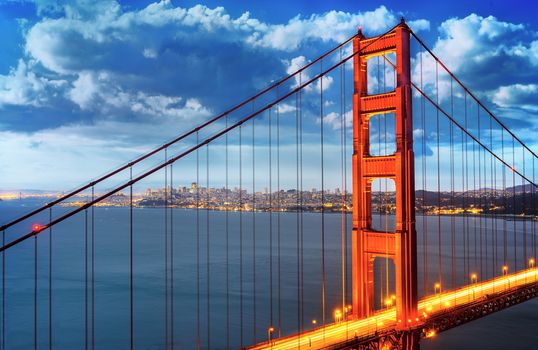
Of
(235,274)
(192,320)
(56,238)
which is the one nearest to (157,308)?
(192,320)

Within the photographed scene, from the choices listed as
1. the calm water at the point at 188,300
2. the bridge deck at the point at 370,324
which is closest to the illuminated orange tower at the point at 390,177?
the bridge deck at the point at 370,324

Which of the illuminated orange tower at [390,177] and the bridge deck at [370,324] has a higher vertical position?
the illuminated orange tower at [390,177]

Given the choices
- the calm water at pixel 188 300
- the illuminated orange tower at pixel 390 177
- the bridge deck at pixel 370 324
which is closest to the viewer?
the bridge deck at pixel 370 324

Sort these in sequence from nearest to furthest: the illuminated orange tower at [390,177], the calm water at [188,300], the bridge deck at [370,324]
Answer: the bridge deck at [370,324] → the illuminated orange tower at [390,177] → the calm water at [188,300]

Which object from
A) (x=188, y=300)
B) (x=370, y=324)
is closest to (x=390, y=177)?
(x=370, y=324)

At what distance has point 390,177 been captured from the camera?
16797 millimetres

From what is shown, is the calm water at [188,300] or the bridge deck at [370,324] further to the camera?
the calm water at [188,300]

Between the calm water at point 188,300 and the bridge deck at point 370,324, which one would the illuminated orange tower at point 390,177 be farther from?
the calm water at point 188,300

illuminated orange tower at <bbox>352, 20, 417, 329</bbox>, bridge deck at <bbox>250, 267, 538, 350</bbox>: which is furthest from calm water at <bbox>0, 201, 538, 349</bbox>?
illuminated orange tower at <bbox>352, 20, 417, 329</bbox>

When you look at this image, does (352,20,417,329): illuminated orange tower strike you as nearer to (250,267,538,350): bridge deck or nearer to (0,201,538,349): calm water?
(250,267,538,350): bridge deck

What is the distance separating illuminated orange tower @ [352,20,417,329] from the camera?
1623 cm

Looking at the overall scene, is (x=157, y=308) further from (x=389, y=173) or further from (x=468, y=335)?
(x=389, y=173)

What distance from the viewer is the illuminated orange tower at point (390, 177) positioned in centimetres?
1623

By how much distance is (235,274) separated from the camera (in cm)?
5334
